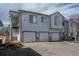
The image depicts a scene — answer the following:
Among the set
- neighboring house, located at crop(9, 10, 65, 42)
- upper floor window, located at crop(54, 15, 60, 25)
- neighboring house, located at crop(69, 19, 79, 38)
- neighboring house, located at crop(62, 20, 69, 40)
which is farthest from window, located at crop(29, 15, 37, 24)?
neighboring house, located at crop(69, 19, 79, 38)

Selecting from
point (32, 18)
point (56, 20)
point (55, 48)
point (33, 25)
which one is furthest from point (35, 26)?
point (55, 48)

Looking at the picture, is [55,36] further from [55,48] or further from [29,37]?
[29,37]

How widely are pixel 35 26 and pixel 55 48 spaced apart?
0.68 m

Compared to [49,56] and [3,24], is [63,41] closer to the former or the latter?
[49,56]

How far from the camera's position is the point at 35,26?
4.70 m

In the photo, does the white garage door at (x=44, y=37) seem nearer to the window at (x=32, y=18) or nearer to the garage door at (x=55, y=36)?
the garage door at (x=55, y=36)

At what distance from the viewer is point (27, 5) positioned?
4.56 m

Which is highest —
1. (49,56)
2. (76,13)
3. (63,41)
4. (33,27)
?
(76,13)

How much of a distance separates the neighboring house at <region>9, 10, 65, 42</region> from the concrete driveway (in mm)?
137

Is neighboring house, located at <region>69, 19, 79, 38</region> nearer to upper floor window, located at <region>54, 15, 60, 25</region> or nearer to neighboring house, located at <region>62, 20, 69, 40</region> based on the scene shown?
neighboring house, located at <region>62, 20, 69, 40</region>

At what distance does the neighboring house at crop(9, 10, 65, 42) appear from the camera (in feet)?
15.2

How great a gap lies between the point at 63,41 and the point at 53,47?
0.99ft

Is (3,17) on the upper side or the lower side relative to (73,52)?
upper

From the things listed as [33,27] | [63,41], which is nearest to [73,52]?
[63,41]
